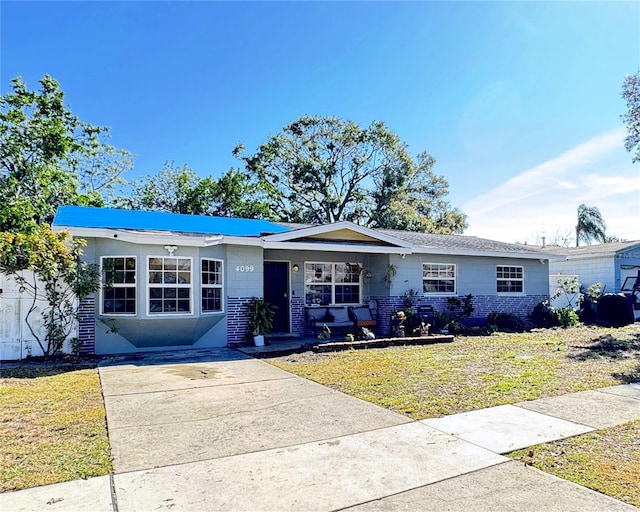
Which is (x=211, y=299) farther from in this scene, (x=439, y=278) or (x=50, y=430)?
(x=439, y=278)

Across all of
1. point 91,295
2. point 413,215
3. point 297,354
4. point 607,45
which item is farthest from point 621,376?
point 413,215

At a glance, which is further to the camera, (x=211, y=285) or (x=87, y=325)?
(x=211, y=285)

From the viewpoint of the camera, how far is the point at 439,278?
1563 cm

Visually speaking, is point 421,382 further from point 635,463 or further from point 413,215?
point 413,215

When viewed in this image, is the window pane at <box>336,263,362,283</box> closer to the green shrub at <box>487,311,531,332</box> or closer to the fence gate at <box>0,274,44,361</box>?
the green shrub at <box>487,311,531,332</box>

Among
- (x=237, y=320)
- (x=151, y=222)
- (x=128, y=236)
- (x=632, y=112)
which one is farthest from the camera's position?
(x=632, y=112)

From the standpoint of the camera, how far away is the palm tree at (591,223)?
35.6m

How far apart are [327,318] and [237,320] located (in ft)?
11.2

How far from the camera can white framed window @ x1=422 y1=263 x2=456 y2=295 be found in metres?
15.4

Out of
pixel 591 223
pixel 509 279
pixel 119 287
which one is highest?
pixel 591 223

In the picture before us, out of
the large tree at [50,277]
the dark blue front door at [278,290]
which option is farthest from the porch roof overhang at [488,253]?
the large tree at [50,277]

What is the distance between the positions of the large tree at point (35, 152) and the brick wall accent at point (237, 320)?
1359cm

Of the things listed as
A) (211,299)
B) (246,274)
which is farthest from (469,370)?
(211,299)

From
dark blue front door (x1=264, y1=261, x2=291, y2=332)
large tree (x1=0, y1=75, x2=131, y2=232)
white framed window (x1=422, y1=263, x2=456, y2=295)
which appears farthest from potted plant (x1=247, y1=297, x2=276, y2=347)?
large tree (x1=0, y1=75, x2=131, y2=232)
